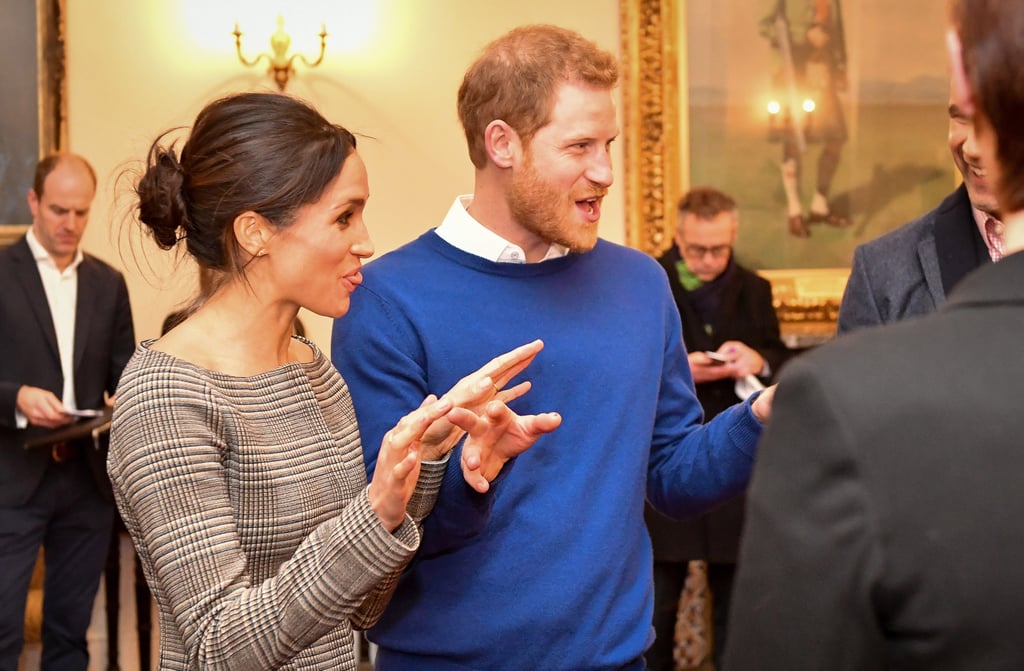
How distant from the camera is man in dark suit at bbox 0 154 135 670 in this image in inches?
167

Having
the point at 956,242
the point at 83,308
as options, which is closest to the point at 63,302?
the point at 83,308

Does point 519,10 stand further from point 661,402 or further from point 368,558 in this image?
point 368,558

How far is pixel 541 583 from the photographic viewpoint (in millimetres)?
2012

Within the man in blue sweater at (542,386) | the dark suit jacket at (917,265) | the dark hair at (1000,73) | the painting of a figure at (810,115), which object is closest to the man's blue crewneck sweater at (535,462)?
the man in blue sweater at (542,386)

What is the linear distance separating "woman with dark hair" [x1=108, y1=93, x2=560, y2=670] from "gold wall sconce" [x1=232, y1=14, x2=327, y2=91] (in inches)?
132

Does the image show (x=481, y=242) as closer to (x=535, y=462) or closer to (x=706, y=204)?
(x=535, y=462)

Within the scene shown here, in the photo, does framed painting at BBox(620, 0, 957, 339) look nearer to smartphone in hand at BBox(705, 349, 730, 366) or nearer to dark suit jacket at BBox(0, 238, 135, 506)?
smartphone in hand at BBox(705, 349, 730, 366)

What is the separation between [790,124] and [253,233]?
13.0ft

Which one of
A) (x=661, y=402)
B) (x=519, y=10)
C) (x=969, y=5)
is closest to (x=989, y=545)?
(x=969, y=5)

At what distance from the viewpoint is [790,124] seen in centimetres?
Answer: 546

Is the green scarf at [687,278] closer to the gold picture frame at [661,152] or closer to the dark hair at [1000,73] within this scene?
the gold picture frame at [661,152]

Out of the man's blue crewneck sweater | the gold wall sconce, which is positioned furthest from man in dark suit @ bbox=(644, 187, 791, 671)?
the man's blue crewneck sweater

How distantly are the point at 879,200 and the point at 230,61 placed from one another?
300 cm

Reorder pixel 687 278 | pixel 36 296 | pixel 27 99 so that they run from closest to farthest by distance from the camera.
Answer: pixel 36 296, pixel 687 278, pixel 27 99
